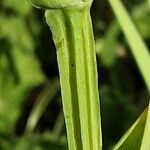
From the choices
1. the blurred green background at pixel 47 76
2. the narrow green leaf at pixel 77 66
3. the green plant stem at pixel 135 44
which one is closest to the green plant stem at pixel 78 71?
the narrow green leaf at pixel 77 66

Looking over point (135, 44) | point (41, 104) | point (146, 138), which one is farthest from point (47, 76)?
point (146, 138)

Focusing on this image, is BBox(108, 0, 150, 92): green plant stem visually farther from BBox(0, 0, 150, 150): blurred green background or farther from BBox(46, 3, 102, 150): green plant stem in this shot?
BBox(0, 0, 150, 150): blurred green background

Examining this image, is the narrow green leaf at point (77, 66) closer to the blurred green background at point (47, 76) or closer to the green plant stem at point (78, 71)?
the green plant stem at point (78, 71)

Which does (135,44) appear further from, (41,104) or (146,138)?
(41,104)

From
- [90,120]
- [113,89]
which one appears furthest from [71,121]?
[113,89]

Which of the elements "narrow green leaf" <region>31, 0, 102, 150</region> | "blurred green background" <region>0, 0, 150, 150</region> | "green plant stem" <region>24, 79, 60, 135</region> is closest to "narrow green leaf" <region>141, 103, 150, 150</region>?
"narrow green leaf" <region>31, 0, 102, 150</region>
